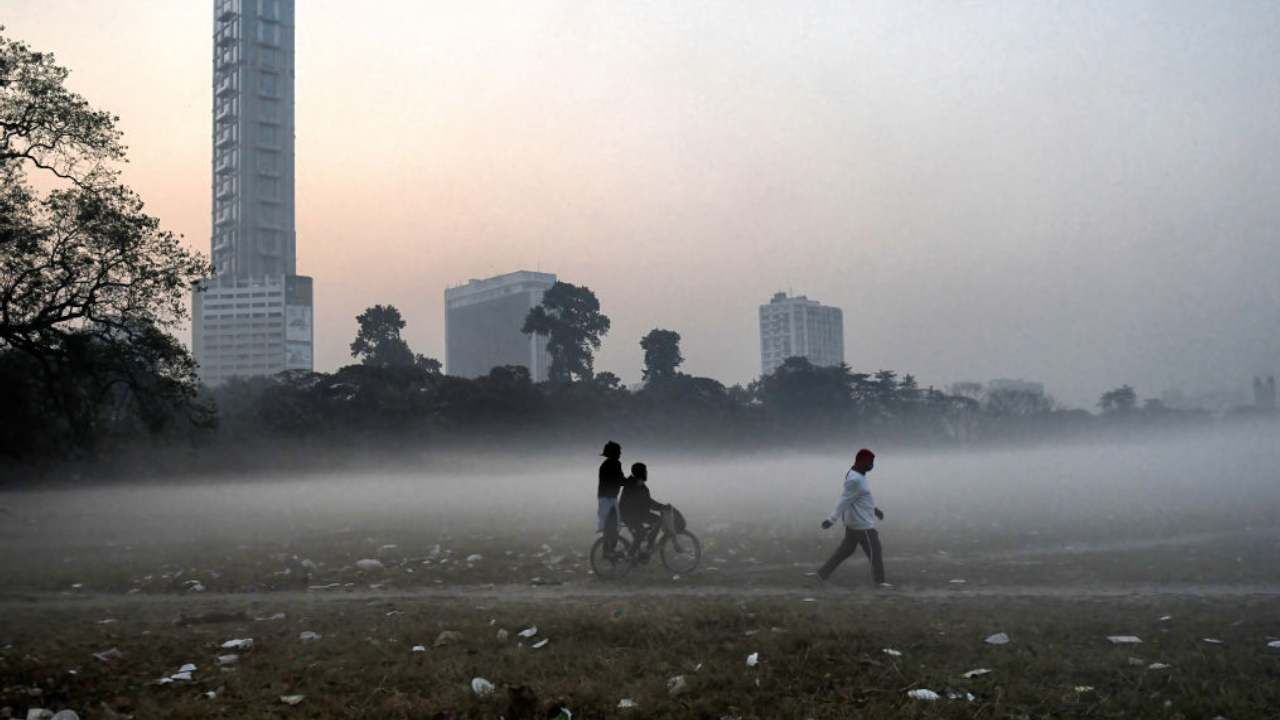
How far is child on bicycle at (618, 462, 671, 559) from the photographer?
14.9 meters

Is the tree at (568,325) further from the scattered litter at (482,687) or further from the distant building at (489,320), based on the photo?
the scattered litter at (482,687)

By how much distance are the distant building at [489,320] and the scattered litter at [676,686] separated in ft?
407

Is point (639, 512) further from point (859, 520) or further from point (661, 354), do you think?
point (661, 354)

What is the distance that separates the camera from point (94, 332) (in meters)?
17.4

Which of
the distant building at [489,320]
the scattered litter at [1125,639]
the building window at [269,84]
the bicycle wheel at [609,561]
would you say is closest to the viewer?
the scattered litter at [1125,639]

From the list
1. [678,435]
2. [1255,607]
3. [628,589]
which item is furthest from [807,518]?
[678,435]

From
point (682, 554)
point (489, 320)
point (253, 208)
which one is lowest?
point (682, 554)

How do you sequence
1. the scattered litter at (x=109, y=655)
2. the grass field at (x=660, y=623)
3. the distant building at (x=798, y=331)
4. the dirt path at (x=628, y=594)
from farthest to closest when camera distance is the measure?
the distant building at (x=798, y=331) → the dirt path at (x=628, y=594) → the scattered litter at (x=109, y=655) → the grass field at (x=660, y=623)

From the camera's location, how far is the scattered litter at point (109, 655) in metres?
9.12

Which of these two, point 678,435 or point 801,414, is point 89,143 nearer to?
point 678,435

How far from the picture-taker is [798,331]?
163250mm

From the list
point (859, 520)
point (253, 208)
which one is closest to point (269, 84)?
point (253, 208)

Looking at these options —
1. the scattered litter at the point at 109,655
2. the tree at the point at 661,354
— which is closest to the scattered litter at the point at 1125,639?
the scattered litter at the point at 109,655

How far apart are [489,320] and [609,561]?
135069mm
